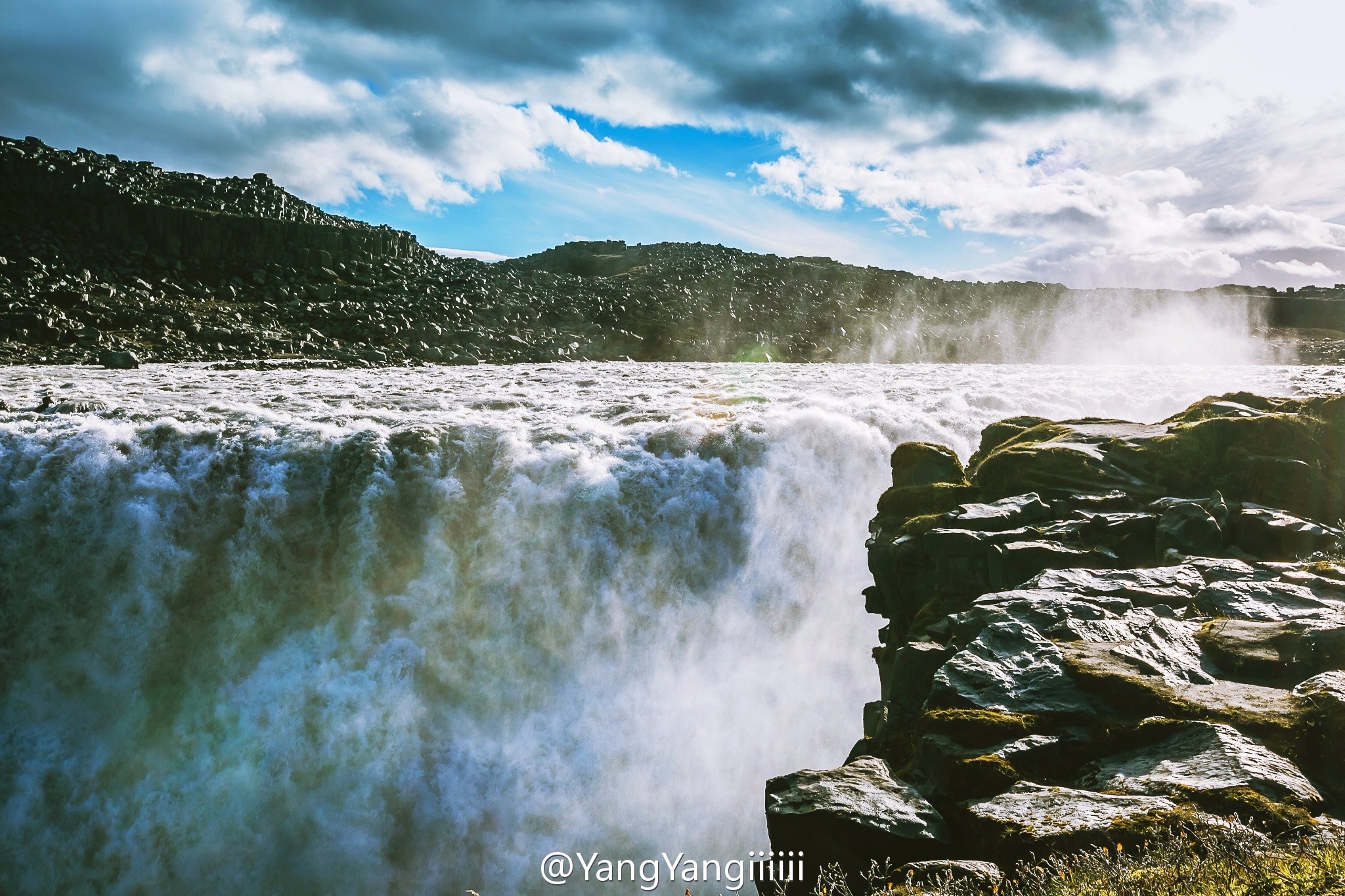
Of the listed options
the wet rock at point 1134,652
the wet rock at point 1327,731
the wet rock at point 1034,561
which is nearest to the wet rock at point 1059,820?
the wet rock at point 1327,731

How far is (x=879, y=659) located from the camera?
1161 centimetres

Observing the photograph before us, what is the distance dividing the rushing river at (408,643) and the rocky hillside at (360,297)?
2257 centimetres

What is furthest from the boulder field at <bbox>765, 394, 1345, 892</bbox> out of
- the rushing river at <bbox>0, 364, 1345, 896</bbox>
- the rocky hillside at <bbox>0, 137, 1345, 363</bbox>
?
the rocky hillside at <bbox>0, 137, 1345, 363</bbox>

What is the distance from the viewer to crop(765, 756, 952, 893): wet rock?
5.56 metres

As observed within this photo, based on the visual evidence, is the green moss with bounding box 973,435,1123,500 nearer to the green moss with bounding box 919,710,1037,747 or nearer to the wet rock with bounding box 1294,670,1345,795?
the wet rock with bounding box 1294,670,1345,795

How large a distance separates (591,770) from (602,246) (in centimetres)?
8460

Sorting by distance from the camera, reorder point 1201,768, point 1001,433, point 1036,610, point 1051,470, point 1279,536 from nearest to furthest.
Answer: point 1201,768 → point 1036,610 → point 1279,536 → point 1051,470 → point 1001,433

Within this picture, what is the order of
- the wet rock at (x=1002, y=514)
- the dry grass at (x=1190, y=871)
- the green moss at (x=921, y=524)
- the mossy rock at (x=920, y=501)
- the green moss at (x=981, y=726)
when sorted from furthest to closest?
1. the mossy rock at (x=920, y=501)
2. the green moss at (x=921, y=524)
3. the wet rock at (x=1002, y=514)
4. the green moss at (x=981, y=726)
5. the dry grass at (x=1190, y=871)

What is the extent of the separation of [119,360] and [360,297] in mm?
20468

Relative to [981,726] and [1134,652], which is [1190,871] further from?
[1134,652]

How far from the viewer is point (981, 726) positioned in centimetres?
629

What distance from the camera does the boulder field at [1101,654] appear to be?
5113 mm

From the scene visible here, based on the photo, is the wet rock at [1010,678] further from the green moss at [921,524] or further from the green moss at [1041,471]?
the green moss at [1041,471]

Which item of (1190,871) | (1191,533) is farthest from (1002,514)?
(1190,871)
